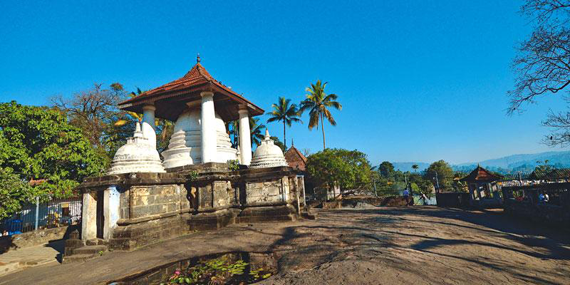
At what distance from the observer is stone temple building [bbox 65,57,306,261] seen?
21.1 feet

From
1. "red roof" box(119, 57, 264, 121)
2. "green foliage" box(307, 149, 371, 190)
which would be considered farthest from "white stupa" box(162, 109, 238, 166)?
"green foliage" box(307, 149, 371, 190)

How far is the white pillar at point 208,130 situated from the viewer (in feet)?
29.8

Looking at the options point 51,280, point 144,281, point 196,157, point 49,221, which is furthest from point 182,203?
point 49,221

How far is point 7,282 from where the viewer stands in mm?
4836

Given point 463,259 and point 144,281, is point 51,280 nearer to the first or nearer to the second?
point 144,281

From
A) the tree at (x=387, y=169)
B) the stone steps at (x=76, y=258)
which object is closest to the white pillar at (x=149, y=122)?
the stone steps at (x=76, y=258)

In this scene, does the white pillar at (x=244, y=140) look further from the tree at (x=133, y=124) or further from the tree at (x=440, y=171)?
the tree at (x=440, y=171)

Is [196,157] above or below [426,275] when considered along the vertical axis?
above

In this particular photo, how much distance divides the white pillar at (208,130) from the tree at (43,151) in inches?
276

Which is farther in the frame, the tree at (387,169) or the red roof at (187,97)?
the tree at (387,169)

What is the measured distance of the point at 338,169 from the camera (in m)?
20.1

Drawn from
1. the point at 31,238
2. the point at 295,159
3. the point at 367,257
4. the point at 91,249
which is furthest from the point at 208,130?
the point at 295,159

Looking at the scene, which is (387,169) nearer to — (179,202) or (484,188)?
(484,188)

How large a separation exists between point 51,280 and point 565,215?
1426 centimetres
